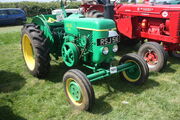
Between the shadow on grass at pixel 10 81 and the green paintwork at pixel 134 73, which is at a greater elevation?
the green paintwork at pixel 134 73

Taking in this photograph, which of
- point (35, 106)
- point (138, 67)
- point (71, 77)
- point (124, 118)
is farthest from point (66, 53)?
point (124, 118)

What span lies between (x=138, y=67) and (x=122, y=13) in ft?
8.93

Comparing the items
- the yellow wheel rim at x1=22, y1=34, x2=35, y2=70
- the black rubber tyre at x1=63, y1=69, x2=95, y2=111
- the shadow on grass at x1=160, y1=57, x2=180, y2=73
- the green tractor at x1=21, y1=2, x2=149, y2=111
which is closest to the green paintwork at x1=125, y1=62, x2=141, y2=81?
the green tractor at x1=21, y1=2, x2=149, y2=111

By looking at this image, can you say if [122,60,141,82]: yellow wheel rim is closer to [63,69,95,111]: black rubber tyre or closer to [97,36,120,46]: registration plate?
[97,36,120,46]: registration plate

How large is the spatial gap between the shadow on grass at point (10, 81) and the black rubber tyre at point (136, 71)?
2223 millimetres

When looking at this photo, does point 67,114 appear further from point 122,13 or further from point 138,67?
point 122,13

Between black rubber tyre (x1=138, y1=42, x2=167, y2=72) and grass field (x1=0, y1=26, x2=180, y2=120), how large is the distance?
22cm

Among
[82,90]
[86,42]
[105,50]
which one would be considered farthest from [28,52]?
[82,90]

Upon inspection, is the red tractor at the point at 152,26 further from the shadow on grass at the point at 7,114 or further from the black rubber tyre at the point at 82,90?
the shadow on grass at the point at 7,114

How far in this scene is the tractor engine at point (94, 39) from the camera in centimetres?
337

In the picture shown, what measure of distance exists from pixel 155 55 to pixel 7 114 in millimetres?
3512

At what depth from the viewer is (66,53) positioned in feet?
12.7

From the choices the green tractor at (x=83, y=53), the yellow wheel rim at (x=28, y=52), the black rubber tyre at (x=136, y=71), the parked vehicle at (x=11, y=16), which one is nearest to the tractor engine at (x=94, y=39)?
the green tractor at (x=83, y=53)

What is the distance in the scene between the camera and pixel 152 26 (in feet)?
17.8
